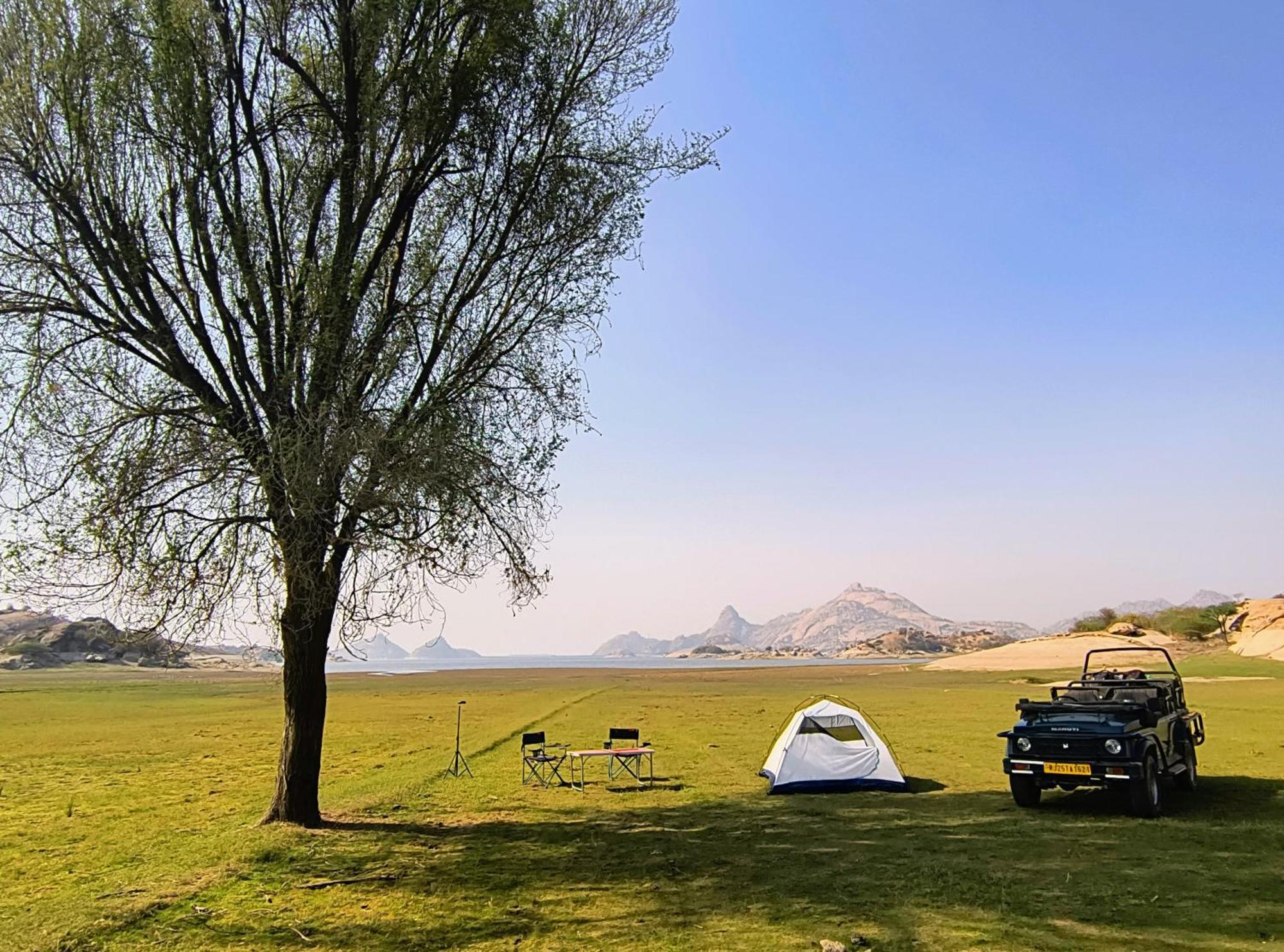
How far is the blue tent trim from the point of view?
58.2ft

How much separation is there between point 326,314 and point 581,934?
353 inches

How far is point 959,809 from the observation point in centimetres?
1523

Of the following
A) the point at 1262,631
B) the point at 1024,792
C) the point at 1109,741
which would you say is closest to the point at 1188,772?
the point at 1024,792

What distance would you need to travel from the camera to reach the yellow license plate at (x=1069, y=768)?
13.7 meters

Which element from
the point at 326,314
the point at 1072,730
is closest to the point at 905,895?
the point at 1072,730

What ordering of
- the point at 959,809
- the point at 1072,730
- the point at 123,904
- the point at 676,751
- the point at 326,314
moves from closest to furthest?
the point at 123,904 < the point at 326,314 < the point at 1072,730 < the point at 959,809 < the point at 676,751

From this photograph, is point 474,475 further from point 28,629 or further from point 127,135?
point 28,629

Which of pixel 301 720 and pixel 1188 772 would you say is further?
pixel 1188 772

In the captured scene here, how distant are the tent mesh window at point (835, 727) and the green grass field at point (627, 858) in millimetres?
1585

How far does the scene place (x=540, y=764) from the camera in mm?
20906

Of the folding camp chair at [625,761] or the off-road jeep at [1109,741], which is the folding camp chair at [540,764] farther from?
the off-road jeep at [1109,741]

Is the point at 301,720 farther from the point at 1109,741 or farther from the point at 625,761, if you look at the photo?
the point at 1109,741

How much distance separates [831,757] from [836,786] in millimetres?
627

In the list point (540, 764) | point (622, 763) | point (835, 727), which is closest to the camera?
point (835, 727)
